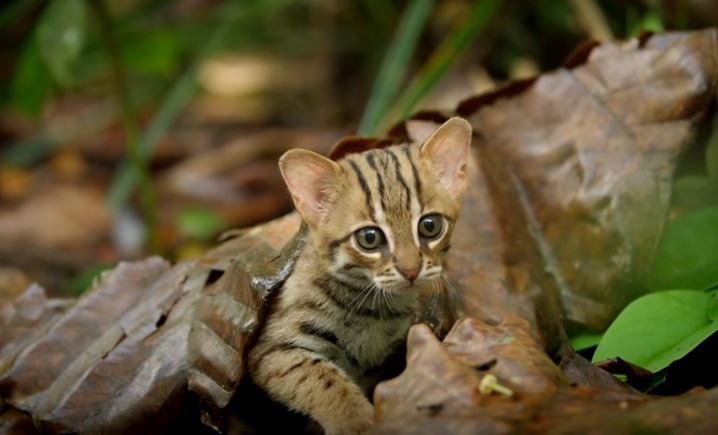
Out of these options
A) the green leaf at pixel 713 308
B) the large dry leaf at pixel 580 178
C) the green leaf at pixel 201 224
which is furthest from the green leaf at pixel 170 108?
the green leaf at pixel 713 308

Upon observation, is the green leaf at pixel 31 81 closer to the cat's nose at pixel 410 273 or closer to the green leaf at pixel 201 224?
the green leaf at pixel 201 224

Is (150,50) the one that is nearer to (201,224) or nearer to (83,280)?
(201,224)

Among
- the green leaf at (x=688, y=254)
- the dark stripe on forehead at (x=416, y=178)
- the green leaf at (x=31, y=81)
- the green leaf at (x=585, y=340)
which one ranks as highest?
the green leaf at (x=31, y=81)

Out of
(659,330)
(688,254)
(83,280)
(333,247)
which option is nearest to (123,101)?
(83,280)

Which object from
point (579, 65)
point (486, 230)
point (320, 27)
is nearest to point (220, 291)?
point (486, 230)

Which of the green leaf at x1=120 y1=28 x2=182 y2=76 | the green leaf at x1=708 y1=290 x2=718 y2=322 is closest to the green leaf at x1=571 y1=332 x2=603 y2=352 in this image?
the green leaf at x1=708 y1=290 x2=718 y2=322

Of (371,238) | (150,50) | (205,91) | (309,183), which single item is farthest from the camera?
(205,91)

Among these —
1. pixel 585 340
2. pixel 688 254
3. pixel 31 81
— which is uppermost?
pixel 31 81
